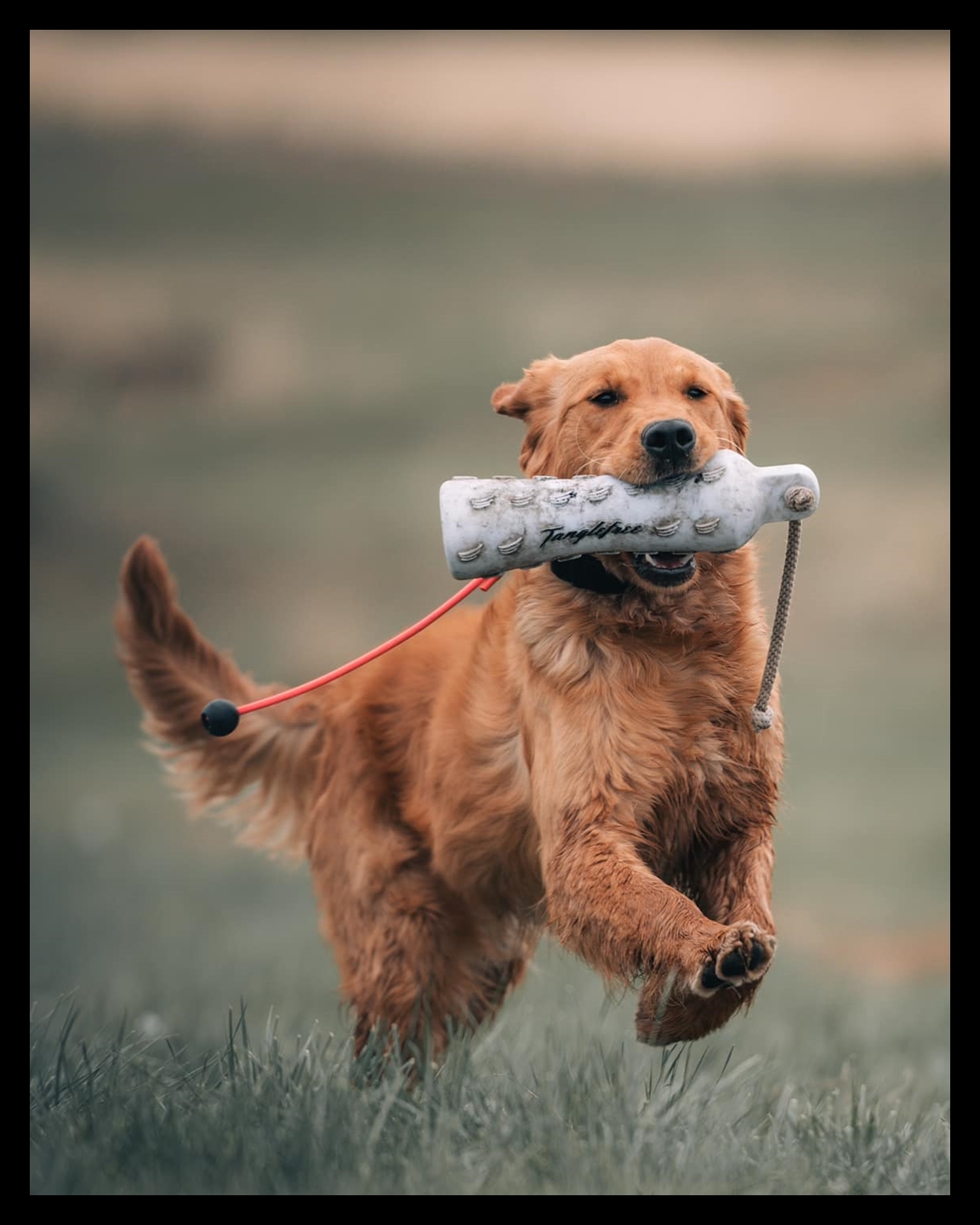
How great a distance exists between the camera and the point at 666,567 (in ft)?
13.5

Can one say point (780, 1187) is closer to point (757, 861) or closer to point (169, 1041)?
point (757, 861)

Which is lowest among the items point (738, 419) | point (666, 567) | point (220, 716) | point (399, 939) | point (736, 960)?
point (399, 939)

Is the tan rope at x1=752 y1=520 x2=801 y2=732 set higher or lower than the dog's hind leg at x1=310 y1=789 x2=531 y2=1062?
higher

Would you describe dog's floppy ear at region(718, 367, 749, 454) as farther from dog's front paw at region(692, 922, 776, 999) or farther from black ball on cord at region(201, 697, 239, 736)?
black ball on cord at region(201, 697, 239, 736)

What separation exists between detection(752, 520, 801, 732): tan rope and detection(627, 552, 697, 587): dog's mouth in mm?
272

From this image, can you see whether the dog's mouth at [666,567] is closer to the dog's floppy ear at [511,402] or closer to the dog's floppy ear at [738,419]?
the dog's floppy ear at [738,419]

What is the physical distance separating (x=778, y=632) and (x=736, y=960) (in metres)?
0.98

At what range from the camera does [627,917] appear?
3.94m

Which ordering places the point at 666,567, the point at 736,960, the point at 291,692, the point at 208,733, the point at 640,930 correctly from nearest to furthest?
the point at 736,960 → the point at 640,930 → the point at 666,567 → the point at 291,692 → the point at 208,733

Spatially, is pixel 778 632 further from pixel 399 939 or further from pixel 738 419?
pixel 399 939

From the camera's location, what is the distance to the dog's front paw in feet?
12.0

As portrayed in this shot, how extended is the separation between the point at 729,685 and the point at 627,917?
80 cm

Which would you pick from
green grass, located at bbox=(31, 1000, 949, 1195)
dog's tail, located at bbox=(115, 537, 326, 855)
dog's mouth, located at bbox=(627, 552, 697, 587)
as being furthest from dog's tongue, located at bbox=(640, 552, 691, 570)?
dog's tail, located at bbox=(115, 537, 326, 855)

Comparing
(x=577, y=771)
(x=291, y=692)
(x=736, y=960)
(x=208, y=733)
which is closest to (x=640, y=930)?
(x=736, y=960)
